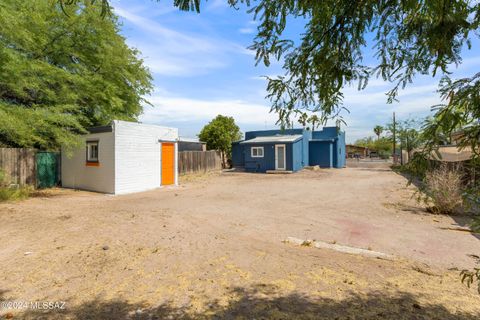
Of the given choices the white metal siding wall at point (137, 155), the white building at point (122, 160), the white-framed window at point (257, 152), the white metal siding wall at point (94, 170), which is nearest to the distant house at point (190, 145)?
the white-framed window at point (257, 152)

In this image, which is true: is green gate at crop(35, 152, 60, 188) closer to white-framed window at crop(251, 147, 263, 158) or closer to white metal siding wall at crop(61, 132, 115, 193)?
white metal siding wall at crop(61, 132, 115, 193)

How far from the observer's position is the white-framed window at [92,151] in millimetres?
11719

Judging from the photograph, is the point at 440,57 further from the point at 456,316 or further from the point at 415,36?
the point at 456,316

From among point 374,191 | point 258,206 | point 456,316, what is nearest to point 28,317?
point 456,316

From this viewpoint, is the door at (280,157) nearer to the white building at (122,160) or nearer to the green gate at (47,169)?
the white building at (122,160)

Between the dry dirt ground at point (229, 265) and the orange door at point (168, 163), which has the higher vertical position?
the orange door at point (168, 163)

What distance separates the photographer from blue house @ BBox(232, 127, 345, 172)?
21281mm

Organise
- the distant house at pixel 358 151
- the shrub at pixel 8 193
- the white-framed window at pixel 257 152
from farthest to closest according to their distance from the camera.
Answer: the distant house at pixel 358 151 < the white-framed window at pixel 257 152 < the shrub at pixel 8 193

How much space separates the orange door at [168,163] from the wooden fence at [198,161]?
4.48 m

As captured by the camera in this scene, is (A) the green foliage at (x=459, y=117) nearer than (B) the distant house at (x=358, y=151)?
Yes

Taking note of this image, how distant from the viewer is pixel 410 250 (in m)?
4.81

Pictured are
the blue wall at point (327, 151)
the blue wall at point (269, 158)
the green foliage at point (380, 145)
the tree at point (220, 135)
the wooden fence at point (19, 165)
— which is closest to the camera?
the wooden fence at point (19, 165)

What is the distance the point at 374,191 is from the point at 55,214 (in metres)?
11.4

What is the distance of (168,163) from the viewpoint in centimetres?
1362
